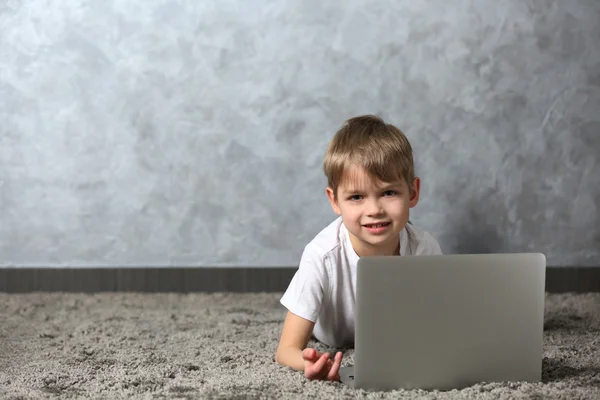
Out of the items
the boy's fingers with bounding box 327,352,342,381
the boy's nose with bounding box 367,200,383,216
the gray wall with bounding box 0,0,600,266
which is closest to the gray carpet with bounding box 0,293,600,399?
the boy's fingers with bounding box 327,352,342,381

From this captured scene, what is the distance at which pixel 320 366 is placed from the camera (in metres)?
1.16

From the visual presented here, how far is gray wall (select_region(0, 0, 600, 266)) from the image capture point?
6.63 ft

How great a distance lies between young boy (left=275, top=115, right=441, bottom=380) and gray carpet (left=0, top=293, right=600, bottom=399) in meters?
0.08

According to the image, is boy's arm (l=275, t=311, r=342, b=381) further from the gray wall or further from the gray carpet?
the gray wall

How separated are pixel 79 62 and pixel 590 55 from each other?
1.38 metres

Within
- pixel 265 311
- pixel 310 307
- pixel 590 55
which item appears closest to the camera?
pixel 310 307

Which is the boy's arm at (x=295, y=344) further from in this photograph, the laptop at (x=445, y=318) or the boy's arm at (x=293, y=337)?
the laptop at (x=445, y=318)

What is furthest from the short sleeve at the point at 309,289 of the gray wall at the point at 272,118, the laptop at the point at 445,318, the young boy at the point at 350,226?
the gray wall at the point at 272,118

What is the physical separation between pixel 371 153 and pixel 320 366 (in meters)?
0.37

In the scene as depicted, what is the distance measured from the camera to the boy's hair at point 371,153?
1.28 m

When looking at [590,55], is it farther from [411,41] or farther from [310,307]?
[310,307]

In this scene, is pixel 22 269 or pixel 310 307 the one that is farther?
pixel 22 269

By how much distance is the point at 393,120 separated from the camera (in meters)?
2.03

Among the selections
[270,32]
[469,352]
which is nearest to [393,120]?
[270,32]
